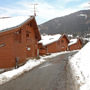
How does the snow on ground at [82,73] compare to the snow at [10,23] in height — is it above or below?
below

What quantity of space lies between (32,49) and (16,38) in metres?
7.25

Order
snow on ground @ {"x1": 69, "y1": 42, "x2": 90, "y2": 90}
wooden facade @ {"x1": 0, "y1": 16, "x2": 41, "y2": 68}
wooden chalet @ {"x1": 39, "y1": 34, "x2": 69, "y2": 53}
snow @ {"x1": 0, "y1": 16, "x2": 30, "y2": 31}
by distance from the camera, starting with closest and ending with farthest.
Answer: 1. snow on ground @ {"x1": 69, "y1": 42, "x2": 90, "y2": 90}
2. wooden facade @ {"x1": 0, "y1": 16, "x2": 41, "y2": 68}
3. snow @ {"x1": 0, "y1": 16, "x2": 30, "y2": 31}
4. wooden chalet @ {"x1": 39, "y1": 34, "x2": 69, "y2": 53}

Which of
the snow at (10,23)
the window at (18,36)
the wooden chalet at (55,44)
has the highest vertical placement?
the snow at (10,23)

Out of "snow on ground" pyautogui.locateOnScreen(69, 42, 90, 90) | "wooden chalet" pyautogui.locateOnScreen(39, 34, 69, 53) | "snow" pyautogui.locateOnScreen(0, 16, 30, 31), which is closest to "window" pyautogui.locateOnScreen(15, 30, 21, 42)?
"snow" pyautogui.locateOnScreen(0, 16, 30, 31)

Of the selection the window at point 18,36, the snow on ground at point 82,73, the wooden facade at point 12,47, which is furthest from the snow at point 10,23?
the snow on ground at point 82,73

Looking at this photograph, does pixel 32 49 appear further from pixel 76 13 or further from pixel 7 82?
pixel 76 13

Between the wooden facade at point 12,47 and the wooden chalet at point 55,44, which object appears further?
the wooden chalet at point 55,44

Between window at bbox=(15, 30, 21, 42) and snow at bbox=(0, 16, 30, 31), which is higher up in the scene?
snow at bbox=(0, 16, 30, 31)

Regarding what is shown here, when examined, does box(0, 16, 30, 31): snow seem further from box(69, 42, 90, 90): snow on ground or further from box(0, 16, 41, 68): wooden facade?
box(69, 42, 90, 90): snow on ground

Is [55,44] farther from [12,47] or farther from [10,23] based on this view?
[12,47]

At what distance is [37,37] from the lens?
82.8 ft

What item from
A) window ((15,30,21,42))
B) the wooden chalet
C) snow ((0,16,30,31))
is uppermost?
snow ((0,16,30,31))

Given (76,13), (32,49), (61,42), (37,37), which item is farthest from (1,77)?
(76,13)

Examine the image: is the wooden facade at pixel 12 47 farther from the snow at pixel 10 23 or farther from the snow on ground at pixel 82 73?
the snow on ground at pixel 82 73
